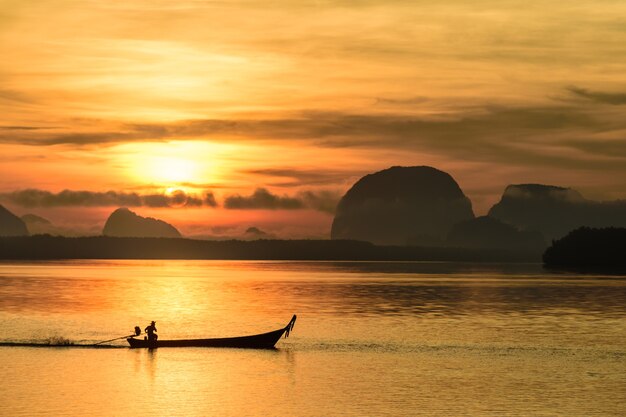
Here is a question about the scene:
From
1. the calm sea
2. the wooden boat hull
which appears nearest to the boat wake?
the calm sea

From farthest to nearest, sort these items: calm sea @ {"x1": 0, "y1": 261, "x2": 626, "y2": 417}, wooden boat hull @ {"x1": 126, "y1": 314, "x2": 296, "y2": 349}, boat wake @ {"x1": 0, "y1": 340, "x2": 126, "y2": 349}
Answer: boat wake @ {"x1": 0, "y1": 340, "x2": 126, "y2": 349} → wooden boat hull @ {"x1": 126, "y1": 314, "x2": 296, "y2": 349} → calm sea @ {"x1": 0, "y1": 261, "x2": 626, "y2": 417}

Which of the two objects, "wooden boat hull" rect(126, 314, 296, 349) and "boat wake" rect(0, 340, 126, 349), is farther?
"boat wake" rect(0, 340, 126, 349)

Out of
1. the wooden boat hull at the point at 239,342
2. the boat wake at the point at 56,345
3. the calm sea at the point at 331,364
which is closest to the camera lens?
the calm sea at the point at 331,364

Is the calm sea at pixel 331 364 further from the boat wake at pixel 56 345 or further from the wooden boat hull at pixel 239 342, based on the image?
the boat wake at pixel 56 345

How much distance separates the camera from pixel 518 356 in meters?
71.6

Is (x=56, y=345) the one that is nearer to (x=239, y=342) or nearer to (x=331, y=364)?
(x=239, y=342)

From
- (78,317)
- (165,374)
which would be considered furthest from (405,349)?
(78,317)

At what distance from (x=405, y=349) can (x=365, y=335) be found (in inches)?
452

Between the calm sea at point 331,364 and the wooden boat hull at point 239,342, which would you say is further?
the wooden boat hull at point 239,342

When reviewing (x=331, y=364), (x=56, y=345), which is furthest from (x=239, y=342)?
(x=56, y=345)

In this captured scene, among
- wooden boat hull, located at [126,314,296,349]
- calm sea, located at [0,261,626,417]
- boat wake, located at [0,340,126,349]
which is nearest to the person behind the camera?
calm sea, located at [0,261,626,417]

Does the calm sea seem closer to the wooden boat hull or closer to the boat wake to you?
the wooden boat hull

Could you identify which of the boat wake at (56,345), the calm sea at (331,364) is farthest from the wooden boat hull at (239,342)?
the boat wake at (56,345)

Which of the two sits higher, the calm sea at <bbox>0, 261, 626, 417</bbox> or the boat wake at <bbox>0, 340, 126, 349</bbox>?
the boat wake at <bbox>0, 340, 126, 349</bbox>
